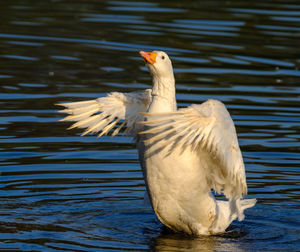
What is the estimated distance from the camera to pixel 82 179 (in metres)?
10.4

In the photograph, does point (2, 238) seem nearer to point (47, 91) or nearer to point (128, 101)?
point (128, 101)

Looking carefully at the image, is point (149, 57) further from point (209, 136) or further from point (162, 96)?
point (209, 136)

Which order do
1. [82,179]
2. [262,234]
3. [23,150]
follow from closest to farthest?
1. [262,234]
2. [82,179]
3. [23,150]

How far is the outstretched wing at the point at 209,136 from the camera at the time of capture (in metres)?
7.68

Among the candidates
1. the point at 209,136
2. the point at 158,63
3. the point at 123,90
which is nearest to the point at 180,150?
the point at 209,136

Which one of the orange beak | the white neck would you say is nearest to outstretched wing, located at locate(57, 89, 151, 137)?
the white neck

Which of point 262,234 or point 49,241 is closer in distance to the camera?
point 49,241

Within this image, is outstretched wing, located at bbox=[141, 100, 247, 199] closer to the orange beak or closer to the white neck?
the white neck

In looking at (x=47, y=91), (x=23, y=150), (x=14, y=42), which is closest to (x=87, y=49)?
(x=14, y=42)

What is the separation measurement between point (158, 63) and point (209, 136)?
3.09ft

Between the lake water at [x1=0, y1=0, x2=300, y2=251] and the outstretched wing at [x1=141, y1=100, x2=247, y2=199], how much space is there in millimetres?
722

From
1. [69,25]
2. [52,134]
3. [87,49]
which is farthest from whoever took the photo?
[69,25]

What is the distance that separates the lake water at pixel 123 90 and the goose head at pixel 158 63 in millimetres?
1701

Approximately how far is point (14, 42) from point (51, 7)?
4.51m
